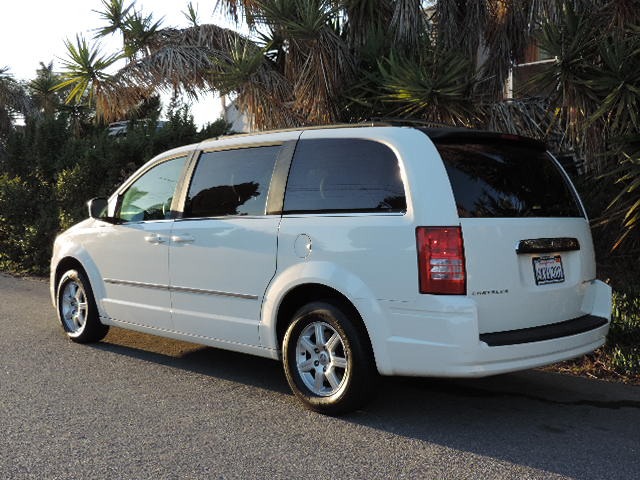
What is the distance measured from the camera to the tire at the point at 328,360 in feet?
14.8

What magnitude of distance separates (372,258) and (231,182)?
5.18 feet

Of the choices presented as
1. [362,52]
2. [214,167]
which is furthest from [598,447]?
[362,52]

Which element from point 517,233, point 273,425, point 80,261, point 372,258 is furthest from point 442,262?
point 80,261

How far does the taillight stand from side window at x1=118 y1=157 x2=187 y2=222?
2482 mm

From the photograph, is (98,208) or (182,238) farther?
(98,208)

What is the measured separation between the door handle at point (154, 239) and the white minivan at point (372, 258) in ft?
0.07

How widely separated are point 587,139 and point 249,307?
13.5ft

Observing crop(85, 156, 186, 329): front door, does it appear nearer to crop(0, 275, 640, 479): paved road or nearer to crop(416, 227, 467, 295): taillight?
crop(0, 275, 640, 479): paved road

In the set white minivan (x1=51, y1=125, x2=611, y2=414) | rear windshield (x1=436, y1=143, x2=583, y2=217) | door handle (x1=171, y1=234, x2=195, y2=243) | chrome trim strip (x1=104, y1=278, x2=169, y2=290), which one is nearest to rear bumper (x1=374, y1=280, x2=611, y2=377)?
white minivan (x1=51, y1=125, x2=611, y2=414)

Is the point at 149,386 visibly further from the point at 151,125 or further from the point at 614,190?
the point at 151,125

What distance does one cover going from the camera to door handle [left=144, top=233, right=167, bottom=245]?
19.0 feet

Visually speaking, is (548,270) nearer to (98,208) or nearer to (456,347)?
(456,347)

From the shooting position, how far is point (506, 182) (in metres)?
4.70

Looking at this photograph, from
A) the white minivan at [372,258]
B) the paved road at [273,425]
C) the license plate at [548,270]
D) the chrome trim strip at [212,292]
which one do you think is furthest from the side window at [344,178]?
the paved road at [273,425]
